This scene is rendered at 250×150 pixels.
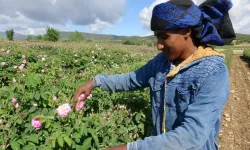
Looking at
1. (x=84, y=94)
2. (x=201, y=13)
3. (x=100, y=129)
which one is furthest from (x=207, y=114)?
(x=84, y=94)

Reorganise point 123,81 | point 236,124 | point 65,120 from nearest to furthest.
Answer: point 65,120
point 123,81
point 236,124

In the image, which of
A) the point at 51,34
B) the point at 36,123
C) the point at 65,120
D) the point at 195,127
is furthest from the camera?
the point at 51,34

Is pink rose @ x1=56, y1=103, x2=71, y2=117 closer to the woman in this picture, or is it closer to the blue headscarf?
the woman

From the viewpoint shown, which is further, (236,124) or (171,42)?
(236,124)

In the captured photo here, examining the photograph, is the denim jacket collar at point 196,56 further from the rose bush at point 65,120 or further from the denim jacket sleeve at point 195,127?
the rose bush at point 65,120

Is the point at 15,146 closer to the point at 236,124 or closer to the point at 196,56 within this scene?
the point at 196,56

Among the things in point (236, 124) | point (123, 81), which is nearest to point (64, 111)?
point (123, 81)

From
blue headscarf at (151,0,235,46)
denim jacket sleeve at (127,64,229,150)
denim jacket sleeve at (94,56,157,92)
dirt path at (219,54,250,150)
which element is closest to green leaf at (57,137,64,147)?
denim jacket sleeve at (127,64,229,150)

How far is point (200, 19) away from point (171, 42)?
22cm

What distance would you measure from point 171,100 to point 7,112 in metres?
1.28

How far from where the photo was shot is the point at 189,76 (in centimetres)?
157

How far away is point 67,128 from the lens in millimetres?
1674

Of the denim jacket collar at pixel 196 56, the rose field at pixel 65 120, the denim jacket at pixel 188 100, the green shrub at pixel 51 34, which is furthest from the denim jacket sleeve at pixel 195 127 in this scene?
the green shrub at pixel 51 34

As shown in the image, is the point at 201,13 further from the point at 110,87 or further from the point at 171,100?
the point at 110,87
